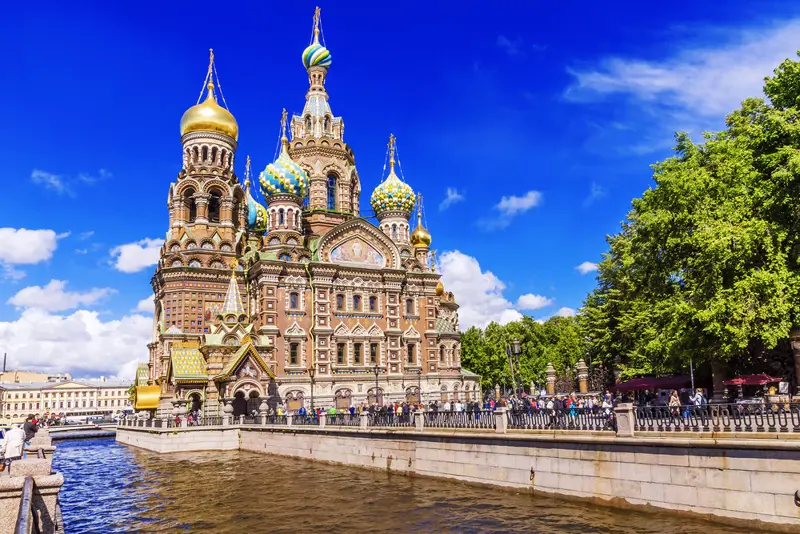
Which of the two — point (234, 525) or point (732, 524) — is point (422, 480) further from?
point (732, 524)

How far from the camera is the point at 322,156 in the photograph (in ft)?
172

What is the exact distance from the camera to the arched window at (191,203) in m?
50.6

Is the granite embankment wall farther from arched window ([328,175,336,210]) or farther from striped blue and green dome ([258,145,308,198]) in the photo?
arched window ([328,175,336,210])

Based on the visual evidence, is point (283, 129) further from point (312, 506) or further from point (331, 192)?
point (312, 506)

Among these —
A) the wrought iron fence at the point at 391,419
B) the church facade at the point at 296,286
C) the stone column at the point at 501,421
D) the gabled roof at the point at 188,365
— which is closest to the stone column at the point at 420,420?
the wrought iron fence at the point at 391,419

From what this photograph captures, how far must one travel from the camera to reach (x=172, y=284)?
47.3 m

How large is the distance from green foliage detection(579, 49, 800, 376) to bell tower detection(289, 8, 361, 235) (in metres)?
28.6

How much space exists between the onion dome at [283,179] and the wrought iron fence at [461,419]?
27.6m

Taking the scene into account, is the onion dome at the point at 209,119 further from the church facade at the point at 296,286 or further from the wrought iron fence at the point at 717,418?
the wrought iron fence at the point at 717,418

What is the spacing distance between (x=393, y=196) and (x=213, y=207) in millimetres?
14847

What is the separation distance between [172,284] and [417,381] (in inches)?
777

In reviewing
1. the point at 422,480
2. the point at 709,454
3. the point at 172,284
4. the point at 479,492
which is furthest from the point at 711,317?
the point at 172,284

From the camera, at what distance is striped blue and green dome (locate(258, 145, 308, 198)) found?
46.8 m

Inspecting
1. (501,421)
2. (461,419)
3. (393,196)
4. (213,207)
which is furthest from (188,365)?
(501,421)
